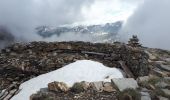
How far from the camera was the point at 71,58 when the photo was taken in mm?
19172

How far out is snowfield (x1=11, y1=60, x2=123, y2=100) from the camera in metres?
Result: 15.9

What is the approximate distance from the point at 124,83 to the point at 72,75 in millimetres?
3013

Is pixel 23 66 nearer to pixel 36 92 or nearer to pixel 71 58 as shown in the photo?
pixel 71 58

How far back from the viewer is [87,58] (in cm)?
1923

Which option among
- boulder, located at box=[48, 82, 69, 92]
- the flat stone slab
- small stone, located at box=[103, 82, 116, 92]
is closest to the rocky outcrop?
the flat stone slab

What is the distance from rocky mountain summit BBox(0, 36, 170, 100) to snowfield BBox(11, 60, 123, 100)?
0.57 meters

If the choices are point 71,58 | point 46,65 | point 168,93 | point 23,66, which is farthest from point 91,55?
point 168,93

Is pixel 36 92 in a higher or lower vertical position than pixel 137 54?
lower

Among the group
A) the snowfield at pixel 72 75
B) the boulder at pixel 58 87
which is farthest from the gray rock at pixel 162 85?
the boulder at pixel 58 87

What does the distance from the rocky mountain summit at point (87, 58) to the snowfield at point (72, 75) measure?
57cm

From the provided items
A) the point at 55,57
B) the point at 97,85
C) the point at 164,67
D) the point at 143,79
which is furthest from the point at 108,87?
the point at 55,57

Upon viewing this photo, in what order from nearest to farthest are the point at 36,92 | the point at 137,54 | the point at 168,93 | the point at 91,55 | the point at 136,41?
the point at 168,93, the point at 36,92, the point at 137,54, the point at 91,55, the point at 136,41

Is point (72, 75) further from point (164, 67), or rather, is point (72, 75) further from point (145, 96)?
point (164, 67)

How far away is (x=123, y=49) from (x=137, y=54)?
190cm
